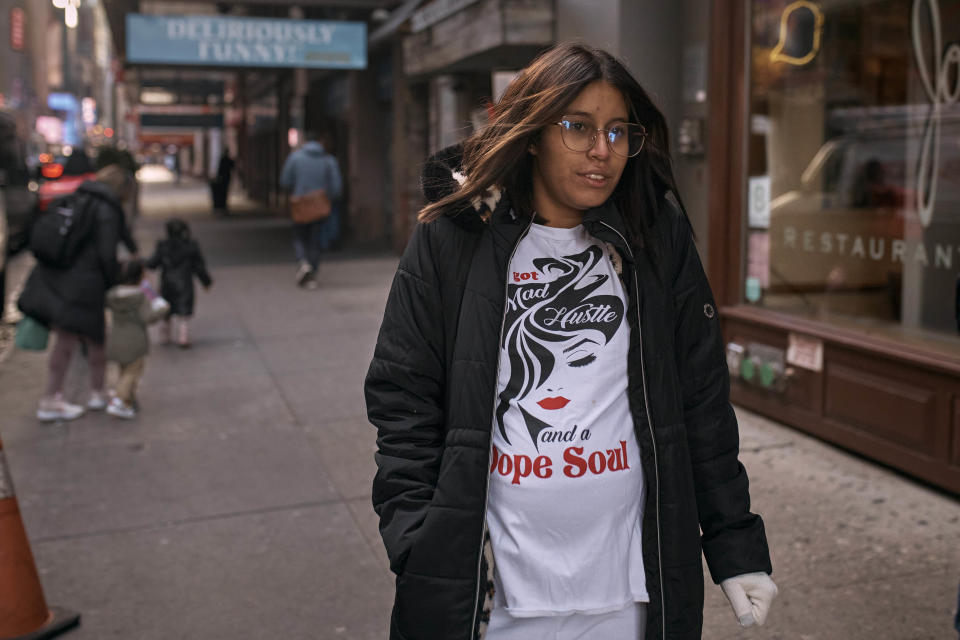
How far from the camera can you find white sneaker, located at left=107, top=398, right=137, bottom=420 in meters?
6.98

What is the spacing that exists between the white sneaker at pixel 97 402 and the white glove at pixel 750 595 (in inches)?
230

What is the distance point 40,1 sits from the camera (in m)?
77.6

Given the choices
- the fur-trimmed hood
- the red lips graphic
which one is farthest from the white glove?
the fur-trimmed hood

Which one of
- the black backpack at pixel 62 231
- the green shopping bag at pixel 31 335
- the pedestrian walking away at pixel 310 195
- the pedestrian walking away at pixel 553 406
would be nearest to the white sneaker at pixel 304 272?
the pedestrian walking away at pixel 310 195

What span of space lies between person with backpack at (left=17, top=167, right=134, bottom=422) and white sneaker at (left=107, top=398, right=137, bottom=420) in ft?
0.79

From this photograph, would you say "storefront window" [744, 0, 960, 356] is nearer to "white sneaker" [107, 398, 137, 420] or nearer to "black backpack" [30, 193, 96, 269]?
"white sneaker" [107, 398, 137, 420]

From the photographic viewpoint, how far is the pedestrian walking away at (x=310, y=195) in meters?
13.1

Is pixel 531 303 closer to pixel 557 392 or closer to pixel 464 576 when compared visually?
pixel 557 392

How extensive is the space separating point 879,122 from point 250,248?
43.9 feet

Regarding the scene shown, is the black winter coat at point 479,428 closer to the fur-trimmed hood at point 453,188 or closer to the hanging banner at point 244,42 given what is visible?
the fur-trimmed hood at point 453,188

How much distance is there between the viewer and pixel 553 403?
82.3 inches

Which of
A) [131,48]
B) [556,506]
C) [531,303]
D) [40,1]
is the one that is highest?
[40,1]

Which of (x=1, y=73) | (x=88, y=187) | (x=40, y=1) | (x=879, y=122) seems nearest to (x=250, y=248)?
(x=88, y=187)

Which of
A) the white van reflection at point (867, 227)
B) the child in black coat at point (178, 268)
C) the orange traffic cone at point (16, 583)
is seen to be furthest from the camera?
the child in black coat at point (178, 268)
